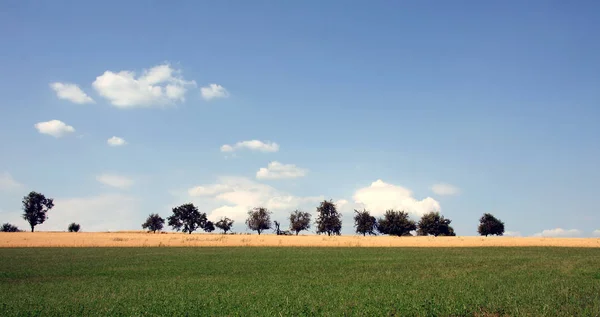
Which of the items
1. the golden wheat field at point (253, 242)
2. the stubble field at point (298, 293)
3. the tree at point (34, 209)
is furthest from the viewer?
the tree at point (34, 209)

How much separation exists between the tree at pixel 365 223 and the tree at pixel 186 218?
60.9 metres

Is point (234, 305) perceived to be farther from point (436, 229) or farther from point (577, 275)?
point (436, 229)

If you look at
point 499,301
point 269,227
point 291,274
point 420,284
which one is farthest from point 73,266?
point 269,227

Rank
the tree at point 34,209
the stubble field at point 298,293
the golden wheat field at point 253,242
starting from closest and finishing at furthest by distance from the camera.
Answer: the stubble field at point 298,293, the golden wheat field at point 253,242, the tree at point 34,209

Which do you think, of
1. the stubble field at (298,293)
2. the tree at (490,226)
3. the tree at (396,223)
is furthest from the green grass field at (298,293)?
the tree at (490,226)

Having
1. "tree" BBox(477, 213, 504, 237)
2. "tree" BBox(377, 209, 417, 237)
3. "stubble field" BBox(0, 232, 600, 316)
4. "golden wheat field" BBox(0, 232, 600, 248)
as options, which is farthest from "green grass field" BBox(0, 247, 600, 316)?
"tree" BBox(477, 213, 504, 237)

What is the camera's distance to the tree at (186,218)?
165 m

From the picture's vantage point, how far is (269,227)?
16450 centimetres

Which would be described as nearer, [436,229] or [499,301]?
[499,301]

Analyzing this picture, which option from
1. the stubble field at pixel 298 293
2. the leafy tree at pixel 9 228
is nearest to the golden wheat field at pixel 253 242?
the stubble field at pixel 298 293

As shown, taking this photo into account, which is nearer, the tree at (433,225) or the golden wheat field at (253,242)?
the golden wheat field at (253,242)

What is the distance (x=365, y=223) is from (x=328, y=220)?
1401cm

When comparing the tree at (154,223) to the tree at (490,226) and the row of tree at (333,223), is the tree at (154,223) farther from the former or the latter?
the tree at (490,226)

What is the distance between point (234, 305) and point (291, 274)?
11.1 metres
